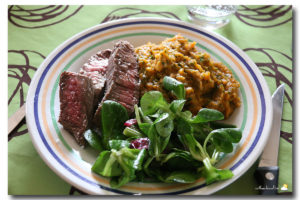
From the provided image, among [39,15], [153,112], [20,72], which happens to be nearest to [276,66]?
[153,112]

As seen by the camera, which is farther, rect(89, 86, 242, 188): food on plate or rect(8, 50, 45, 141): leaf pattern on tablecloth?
rect(8, 50, 45, 141): leaf pattern on tablecloth

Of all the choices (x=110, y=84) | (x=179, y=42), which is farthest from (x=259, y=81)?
(x=110, y=84)

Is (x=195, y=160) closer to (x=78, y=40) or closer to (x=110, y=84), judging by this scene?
(x=110, y=84)

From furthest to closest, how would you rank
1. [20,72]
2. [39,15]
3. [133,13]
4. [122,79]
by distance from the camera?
[133,13], [39,15], [20,72], [122,79]

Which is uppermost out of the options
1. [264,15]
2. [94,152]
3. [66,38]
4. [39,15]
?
[264,15]

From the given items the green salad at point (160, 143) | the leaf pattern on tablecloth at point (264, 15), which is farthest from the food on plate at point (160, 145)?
the leaf pattern on tablecloth at point (264, 15)

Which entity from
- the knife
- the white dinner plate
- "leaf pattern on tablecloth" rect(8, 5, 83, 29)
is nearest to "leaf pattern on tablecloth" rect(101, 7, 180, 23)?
"leaf pattern on tablecloth" rect(8, 5, 83, 29)

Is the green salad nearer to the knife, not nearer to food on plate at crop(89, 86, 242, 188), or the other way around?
food on plate at crop(89, 86, 242, 188)

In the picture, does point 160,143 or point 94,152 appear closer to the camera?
point 160,143

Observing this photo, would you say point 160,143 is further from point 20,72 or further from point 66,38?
point 66,38
